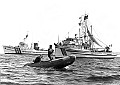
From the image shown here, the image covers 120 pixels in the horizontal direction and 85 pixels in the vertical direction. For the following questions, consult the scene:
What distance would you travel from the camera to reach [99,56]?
84.8 m

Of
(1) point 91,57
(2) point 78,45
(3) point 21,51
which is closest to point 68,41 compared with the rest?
(2) point 78,45

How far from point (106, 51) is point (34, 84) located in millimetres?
73458

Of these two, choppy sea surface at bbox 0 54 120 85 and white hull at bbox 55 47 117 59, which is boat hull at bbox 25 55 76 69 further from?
white hull at bbox 55 47 117 59

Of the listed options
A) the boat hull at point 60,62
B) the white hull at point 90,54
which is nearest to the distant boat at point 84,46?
the white hull at point 90,54

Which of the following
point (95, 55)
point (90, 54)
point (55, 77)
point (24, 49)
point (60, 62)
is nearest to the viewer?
point (55, 77)

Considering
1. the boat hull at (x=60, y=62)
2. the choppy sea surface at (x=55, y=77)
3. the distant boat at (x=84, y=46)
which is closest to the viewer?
the choppy sea surface at (x=55, y=77)

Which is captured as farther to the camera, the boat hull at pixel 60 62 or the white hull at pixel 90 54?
the white hull at pixel 90 54

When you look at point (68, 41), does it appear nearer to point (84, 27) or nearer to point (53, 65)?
point (84, 27)

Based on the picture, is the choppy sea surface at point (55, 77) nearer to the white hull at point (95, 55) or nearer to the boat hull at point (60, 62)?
the boat hull at point (60, 62)

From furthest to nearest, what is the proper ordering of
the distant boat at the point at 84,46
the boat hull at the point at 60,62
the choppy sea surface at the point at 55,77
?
the distant boat at the point at 84,46 → the boat hull at the point at 60,62 → the choppy sea surface at the point at 55,77

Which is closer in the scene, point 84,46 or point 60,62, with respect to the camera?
point 60,62

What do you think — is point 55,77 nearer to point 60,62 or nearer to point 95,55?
point 60,62

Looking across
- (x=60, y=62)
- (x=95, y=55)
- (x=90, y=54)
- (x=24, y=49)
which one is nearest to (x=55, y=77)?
(x=60, y=62)

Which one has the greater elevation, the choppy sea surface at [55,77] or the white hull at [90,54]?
the white hull at [90,54]
